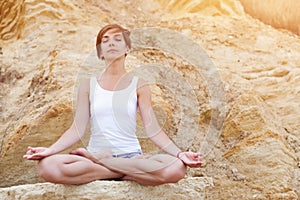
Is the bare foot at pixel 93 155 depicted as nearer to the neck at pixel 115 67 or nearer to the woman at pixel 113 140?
the woman at pixel 113 140

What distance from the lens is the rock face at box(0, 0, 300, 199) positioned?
124 inches

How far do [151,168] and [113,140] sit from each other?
225 millimetres

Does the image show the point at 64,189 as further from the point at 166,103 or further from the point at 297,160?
the point at 297,160

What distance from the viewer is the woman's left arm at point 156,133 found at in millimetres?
2564

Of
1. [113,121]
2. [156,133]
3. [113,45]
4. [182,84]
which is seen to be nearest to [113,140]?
[113,121]

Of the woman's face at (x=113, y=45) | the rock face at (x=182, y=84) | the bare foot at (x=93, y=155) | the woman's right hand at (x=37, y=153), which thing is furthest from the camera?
the rock face at (x=182, y=84)

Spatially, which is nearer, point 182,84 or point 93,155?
point 93,155

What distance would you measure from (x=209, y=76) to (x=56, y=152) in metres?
1.52

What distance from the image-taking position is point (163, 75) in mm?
3707

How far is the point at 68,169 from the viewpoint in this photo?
2.51 meters

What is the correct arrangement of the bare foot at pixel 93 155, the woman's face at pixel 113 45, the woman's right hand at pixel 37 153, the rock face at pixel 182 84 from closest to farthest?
the woman's right hand at pixel 37 153 → the bare foot at pixel 93 155 → the woman's face at pixel 113 45 → the rock face at pixel 182 84

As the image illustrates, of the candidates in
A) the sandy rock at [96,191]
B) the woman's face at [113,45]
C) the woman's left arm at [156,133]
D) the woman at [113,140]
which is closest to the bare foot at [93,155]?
the woman at [113,140]

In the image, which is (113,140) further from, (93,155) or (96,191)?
(96,191)

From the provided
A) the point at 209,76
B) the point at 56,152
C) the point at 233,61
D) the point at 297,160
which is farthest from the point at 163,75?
the point at 56,152
